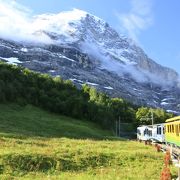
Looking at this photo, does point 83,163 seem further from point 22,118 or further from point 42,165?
point 22,118

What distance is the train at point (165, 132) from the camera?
48756mm

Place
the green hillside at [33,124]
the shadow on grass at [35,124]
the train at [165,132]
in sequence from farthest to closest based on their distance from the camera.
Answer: the green hillside at [33,124]
the shadow on grass at [35,124]
the train at [165,132]

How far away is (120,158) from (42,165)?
7787 millimetres

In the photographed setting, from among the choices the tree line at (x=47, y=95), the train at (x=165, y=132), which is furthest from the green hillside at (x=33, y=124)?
the train at (x=165, y=132)

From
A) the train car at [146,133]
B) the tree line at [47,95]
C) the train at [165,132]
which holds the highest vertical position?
the tree line at [47,95]

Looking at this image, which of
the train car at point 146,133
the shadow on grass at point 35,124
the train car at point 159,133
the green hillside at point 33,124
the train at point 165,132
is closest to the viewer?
the train at point 165,132

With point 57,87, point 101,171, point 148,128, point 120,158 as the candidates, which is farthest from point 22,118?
point 101,171

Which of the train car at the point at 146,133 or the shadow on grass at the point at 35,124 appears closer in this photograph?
the shadow on grass at the point at 35,124

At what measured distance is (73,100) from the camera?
433 ft

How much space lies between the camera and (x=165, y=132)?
64688mm

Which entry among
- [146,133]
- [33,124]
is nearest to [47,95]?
[33,124]

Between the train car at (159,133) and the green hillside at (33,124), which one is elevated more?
the green hillside at (33,124)

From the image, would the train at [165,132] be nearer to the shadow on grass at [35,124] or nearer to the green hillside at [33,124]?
the shadow on grass at [35,124]

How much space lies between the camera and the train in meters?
48.8
